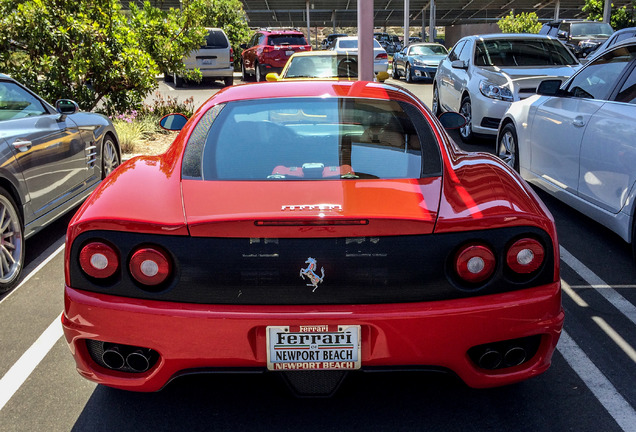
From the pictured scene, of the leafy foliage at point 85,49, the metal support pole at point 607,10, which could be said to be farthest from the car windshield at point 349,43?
the metal support pole at point 607,10

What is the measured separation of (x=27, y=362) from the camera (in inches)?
145

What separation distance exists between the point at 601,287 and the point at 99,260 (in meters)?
3.37

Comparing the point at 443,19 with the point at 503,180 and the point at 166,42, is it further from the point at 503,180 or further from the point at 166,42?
the point at 503,180

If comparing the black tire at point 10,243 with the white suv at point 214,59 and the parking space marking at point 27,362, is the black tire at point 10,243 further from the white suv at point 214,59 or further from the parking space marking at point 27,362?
the white suv at point 214,59

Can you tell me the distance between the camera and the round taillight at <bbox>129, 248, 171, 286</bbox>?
266 cm

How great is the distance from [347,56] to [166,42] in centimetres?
316

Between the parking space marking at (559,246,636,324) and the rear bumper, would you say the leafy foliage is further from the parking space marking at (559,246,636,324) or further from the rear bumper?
the rear bumper

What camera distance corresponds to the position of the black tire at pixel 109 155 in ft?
23.7

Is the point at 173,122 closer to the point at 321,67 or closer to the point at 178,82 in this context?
the point at 321,67

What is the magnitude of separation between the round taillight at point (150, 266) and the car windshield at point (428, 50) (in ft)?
74.7

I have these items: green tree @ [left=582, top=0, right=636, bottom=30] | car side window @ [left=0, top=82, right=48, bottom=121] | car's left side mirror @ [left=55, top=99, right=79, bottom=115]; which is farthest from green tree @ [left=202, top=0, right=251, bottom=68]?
car side window @ [left=0, top=82, right=48, bottom=121]

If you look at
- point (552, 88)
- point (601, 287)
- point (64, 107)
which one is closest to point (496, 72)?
point (552, 88)

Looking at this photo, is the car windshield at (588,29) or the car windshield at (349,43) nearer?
the car windshield at (349,43)

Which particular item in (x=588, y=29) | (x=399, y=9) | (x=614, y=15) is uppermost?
(x=399, y=9)
